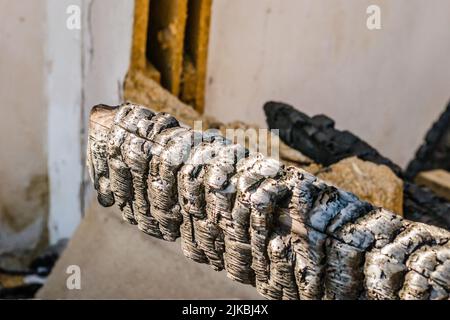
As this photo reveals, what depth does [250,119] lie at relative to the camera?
165cm

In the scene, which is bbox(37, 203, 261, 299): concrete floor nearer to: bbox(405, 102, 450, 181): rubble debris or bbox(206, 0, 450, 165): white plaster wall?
bbox(206, 0, 450, 165): white plaster wall

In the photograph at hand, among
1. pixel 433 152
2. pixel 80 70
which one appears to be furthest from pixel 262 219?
pixel 433 152

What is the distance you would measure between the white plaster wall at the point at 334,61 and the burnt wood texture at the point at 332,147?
0.87 feet

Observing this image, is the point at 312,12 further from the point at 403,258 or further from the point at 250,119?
the point at 403,258

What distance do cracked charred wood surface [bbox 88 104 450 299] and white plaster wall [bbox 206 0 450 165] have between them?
74cm

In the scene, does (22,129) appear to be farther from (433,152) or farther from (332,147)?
(433,152)

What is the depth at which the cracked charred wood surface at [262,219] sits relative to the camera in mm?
705

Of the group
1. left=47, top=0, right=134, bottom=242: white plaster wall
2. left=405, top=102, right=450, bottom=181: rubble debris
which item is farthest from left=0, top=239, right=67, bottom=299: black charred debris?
left=405, top=102, right=450, bottom=181: rubble debris

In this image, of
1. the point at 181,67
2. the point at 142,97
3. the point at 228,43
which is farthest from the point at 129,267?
the point at 228,43

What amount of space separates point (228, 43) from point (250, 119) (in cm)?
19

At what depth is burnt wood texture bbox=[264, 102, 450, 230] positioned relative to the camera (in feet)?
4.05

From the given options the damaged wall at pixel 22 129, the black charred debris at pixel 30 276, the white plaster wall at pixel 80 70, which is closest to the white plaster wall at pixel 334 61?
the white plaster wall at pixel 80 70

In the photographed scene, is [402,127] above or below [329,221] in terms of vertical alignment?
below
